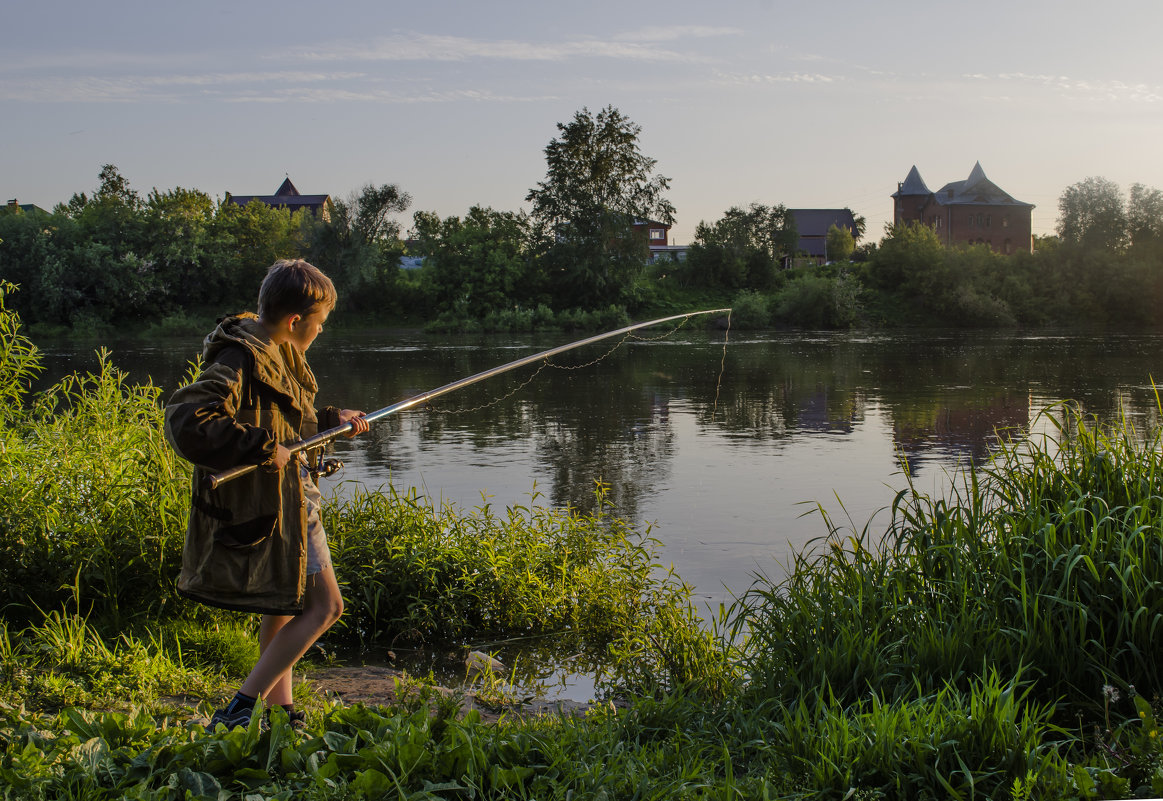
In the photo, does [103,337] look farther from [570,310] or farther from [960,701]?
[960,701]

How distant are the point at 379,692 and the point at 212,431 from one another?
6.37 feet

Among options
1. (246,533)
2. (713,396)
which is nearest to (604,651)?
(246,533)

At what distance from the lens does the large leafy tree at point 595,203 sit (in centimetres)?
6481

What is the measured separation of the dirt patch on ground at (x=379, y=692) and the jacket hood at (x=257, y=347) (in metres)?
1.37

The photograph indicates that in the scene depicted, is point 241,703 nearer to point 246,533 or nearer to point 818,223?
point 246,533

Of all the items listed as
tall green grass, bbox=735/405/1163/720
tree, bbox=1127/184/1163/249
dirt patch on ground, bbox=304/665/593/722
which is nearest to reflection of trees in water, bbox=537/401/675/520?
dirt patch on ground, bbox=304/665/593/722

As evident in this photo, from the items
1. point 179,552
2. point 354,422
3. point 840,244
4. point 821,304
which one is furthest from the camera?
point 840,244

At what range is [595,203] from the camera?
67625mm

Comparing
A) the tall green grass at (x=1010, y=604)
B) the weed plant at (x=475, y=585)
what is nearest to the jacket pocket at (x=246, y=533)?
the tall green grass at (x=1010, y=604)

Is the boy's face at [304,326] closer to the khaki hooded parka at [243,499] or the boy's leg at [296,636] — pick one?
the khaki hooded parka at [243,499]

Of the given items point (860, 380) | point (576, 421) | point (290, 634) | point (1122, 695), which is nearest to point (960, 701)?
point (1122, 695)

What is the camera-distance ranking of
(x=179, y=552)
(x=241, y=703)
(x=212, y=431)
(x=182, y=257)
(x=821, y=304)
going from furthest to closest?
(x=182, y=257) < (x=821, y=304) < (x=179, y=552) < (x=241, y=703) < (x=212, y=431)

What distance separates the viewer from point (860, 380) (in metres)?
24.9

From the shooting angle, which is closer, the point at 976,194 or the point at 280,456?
the point at 280,456
